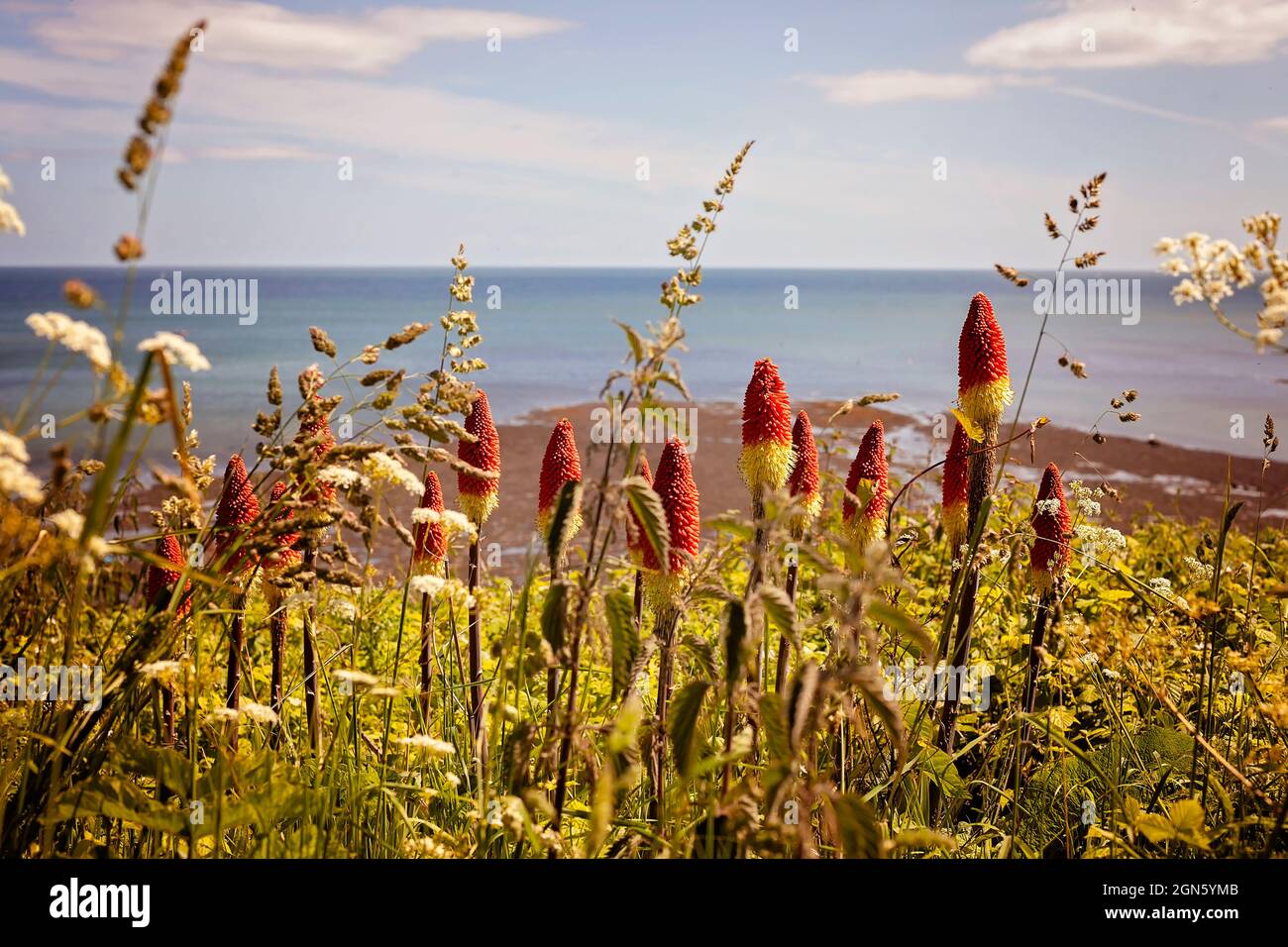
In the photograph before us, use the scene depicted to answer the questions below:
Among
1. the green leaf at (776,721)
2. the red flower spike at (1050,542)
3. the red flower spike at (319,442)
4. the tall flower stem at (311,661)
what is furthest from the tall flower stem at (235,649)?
the red flower spike at (1050,542)

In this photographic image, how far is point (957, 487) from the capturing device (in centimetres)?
326

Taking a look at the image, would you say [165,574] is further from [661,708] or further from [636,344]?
[636,344]

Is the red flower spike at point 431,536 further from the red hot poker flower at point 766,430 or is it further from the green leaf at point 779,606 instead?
the green leaf at point 779,606

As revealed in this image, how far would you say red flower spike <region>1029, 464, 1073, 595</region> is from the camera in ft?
10.1

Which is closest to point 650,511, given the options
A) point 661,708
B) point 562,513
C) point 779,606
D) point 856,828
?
point 562,513

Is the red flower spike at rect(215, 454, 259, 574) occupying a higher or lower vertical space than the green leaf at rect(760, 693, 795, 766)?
higher

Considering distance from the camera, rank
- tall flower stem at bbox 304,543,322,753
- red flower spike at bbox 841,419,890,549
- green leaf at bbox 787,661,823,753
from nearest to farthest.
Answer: green leaf at bbox 787,661,823,753
tall flower stem at bbox 304,543,322,753
red flower spike at bbox 841,419,890,549

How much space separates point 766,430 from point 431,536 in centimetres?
115

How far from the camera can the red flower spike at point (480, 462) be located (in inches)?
122

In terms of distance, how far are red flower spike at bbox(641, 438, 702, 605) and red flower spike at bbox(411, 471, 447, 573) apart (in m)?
0.77

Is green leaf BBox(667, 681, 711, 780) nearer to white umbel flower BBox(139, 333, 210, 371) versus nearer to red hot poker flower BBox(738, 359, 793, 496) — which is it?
white umbel flower BBox(139, 333, 210, 371)

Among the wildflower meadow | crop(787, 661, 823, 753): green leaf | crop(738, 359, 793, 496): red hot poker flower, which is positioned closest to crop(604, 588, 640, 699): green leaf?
the wildflower meadow
